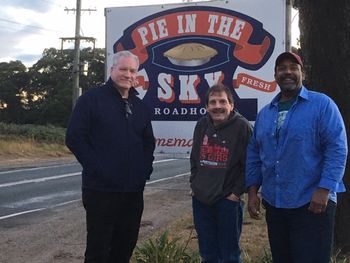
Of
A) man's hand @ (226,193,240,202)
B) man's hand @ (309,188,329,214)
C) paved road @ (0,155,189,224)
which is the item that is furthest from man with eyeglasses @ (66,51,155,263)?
paved road @ (0,155,189,224)

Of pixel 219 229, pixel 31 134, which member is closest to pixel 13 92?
pixel 31 134

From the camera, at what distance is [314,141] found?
3594 millimetres

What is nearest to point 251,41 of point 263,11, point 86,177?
point 263,11

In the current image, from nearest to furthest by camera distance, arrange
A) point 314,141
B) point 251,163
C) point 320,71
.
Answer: point 314,141
point 251,163
point 320,71

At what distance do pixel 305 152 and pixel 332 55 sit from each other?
7.02 feet

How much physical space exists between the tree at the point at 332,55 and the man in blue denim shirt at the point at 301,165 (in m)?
1.81

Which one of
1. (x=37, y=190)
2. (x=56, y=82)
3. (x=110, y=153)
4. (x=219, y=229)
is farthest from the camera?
(x=56, y=82)

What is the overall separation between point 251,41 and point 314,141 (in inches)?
96.9

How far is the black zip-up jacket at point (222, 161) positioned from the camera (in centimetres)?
422

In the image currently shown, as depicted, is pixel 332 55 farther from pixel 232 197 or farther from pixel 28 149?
pixel 28 149

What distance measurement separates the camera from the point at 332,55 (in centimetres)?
541

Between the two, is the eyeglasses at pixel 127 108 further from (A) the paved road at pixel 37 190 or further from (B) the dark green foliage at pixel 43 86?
(B) the dark green foliage at pixel 43 86

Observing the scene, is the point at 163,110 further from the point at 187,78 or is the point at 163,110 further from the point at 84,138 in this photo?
the point at 84,138

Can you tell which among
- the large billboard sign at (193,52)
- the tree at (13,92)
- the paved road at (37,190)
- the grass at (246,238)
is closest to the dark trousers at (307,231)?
the grass at (246,238)
